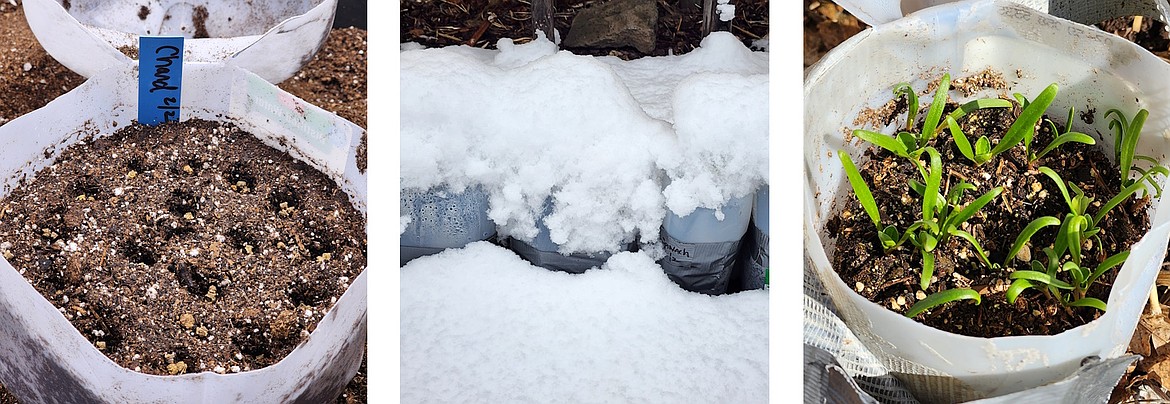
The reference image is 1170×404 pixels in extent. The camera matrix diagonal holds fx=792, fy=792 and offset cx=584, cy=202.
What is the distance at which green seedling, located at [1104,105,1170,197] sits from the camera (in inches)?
40.9

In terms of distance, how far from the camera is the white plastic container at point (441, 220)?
106 cm

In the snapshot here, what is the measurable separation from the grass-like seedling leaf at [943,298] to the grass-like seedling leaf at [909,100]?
0.24 meters

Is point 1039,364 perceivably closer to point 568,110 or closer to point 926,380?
point 926,380

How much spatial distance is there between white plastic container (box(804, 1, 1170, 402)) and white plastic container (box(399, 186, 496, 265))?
1.41 ft

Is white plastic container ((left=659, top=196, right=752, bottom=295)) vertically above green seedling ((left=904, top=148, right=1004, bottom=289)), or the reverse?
green seedling ((left=904, top=148, right=1004, bottom=289))

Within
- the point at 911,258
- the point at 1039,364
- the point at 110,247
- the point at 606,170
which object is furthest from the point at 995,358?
the point at 110,247

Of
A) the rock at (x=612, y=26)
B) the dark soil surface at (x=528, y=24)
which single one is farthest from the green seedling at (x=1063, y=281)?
the rock at (x=612, y=26)

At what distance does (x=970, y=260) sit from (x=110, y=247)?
1139 mm

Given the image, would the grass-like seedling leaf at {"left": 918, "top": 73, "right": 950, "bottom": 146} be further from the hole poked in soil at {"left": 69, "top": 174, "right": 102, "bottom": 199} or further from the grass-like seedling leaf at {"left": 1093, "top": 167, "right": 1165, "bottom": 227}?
the hole poked in soil at {"left": 69, "top": 174, "right": 102, "bottom": 199}

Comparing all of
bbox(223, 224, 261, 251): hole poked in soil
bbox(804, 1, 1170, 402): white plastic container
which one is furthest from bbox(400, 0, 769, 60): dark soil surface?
bbox(223, 224, 261, 251): hole poked in soil

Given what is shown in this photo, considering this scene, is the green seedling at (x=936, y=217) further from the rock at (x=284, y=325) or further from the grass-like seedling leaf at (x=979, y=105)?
the rock at (x=284, y=325)

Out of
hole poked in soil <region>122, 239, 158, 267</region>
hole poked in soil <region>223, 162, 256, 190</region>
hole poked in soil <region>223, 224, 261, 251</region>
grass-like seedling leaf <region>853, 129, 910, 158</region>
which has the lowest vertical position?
hole poked in soil <region>122, 239, 158, 267</region>

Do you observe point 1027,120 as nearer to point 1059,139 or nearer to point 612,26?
point 1059,139

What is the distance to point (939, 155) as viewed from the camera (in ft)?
3.49
